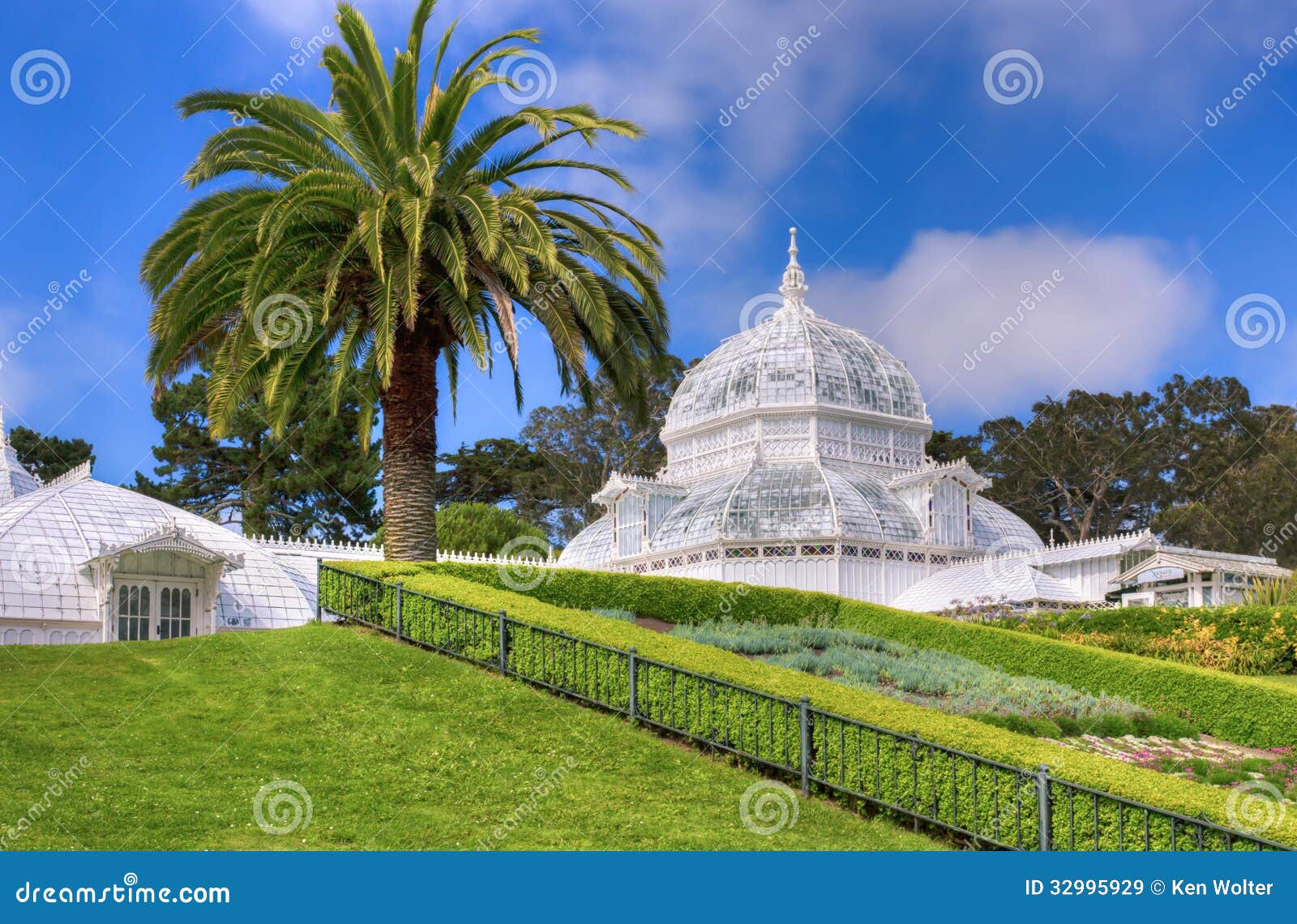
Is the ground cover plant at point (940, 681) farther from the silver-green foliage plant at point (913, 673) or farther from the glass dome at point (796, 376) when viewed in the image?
the glass dome at point (796, 376)

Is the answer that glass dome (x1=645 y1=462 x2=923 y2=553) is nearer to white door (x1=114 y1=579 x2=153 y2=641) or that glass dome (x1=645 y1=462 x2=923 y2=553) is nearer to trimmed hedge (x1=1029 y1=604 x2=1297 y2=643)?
trimmed hedge (x1=1029 y1=604 x2=1297 y2=643)

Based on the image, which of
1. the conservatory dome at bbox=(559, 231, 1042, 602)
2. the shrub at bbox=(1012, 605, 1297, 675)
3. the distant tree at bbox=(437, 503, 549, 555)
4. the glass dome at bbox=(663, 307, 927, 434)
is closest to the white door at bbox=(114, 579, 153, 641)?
the conservatory dome at bbox=(559, 231, 1042, 602)

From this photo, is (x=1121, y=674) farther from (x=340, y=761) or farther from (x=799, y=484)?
(x=799, y=484)

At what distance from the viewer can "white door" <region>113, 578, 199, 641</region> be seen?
82.6 feet

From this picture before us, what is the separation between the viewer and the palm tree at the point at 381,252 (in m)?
19.0

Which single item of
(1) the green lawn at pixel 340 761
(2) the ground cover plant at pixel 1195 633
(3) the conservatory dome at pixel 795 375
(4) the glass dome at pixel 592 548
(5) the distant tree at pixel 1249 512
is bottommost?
(1) the green lawn at pixel 340 761

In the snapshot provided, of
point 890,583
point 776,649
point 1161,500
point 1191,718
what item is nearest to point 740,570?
point 890,583

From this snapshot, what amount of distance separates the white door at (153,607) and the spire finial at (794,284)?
2636cm

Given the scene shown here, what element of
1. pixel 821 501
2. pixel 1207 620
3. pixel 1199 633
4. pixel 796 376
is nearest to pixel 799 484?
pixel 821 501

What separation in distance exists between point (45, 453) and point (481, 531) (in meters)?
21.5

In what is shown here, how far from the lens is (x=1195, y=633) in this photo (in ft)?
80.7

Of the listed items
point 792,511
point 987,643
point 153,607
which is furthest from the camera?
point 792,511

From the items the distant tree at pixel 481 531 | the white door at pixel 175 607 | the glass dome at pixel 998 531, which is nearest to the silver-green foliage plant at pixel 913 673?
the white door at pixel 175 607

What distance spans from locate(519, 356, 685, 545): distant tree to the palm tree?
41.2 metres
